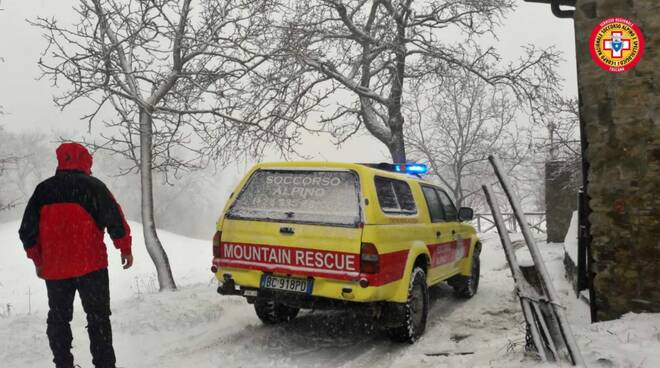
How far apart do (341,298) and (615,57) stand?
3313 millimetres

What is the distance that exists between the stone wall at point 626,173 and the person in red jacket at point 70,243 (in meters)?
4.23

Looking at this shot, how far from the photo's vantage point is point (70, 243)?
12.2 feet

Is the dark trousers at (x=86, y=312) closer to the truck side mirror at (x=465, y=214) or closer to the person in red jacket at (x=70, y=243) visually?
the person in red jacket at (x=70, y=243)

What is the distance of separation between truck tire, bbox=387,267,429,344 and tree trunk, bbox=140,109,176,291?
19.1ft

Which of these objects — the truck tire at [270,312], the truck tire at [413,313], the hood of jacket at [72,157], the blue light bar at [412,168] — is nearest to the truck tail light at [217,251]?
the truck tire at [270,312]

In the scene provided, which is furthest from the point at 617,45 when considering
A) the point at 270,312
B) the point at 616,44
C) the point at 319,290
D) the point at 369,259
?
the point at 270,312

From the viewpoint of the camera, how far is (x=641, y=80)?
436 centimetres

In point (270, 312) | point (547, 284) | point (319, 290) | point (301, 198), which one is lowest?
point (270, 312)

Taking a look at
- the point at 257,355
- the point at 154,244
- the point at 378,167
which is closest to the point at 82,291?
the point at 257,355

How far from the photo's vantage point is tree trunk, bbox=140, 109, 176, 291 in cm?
961

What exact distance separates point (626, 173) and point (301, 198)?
3.00 meters

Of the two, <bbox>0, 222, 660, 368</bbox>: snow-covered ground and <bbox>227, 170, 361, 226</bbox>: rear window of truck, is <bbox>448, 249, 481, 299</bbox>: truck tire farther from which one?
<bbox>227, 170, 361, 226</bbox>: rear window of truck

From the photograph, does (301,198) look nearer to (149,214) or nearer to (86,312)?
(86,312)

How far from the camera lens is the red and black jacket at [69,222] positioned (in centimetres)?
371
